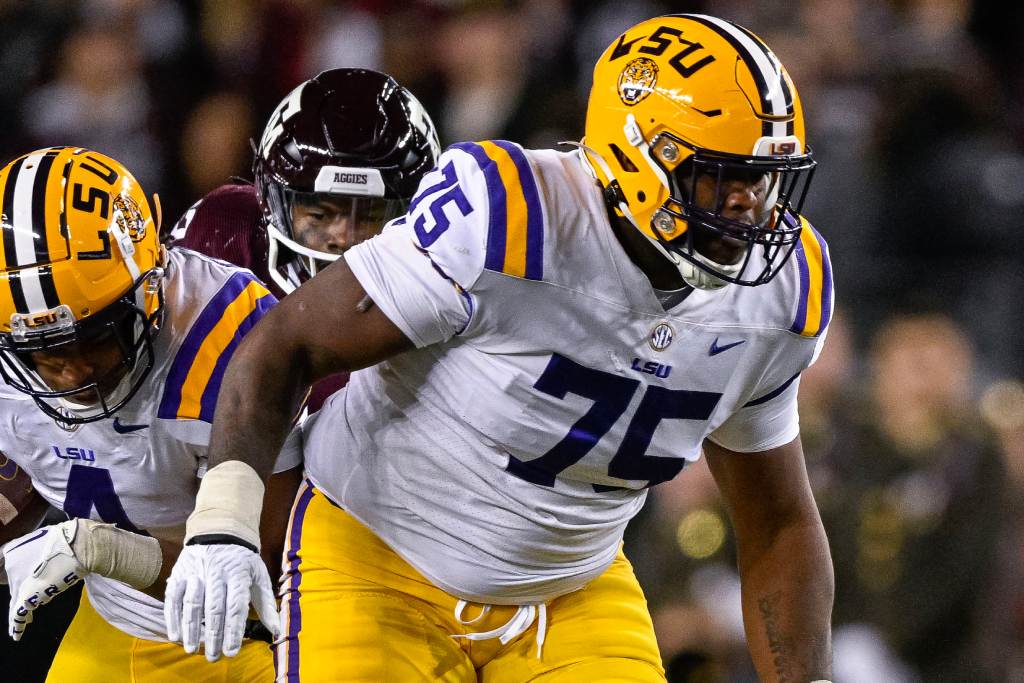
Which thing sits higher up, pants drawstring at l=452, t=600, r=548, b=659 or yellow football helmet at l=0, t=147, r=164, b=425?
yellow football helmet at l=0, t=147, r=164, b=425

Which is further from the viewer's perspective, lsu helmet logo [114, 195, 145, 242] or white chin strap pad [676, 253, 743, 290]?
lsu helmet logo [114, 195, 145, 242]

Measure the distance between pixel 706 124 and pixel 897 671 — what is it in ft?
7.46

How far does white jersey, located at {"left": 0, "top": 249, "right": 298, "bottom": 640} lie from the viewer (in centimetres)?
243

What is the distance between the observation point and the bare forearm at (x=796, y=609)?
8.07ft

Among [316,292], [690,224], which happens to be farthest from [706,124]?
[316,292]

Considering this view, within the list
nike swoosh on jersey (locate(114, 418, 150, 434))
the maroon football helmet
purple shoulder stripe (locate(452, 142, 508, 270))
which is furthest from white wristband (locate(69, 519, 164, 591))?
purple shoulder stripe (locate(452, 142, 508, 270))

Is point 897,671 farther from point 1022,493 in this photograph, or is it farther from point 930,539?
point 1022,493

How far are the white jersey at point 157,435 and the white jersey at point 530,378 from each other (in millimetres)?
239

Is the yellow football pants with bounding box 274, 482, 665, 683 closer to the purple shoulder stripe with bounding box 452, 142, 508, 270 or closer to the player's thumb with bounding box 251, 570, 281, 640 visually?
the player's thumb with bounding box 251, 570, 281, 640

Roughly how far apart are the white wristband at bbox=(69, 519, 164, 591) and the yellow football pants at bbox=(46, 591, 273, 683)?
0.77ft

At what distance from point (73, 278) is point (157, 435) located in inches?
11.9

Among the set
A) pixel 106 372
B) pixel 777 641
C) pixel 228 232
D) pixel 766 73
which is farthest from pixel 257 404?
pixel 228 232

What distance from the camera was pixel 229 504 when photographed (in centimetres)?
189

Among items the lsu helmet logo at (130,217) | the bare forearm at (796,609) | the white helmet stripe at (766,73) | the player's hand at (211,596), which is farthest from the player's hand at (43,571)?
the white helmet stripe at (766,73)
